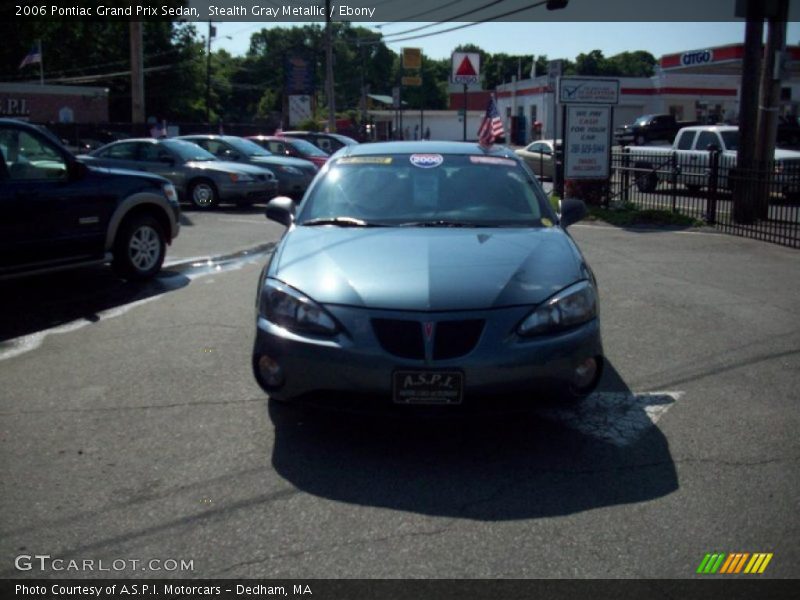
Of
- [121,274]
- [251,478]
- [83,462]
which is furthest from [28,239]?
[251,478]

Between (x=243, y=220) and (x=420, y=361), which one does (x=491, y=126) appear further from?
(x=420, y=361)

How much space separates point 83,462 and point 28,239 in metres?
4.49

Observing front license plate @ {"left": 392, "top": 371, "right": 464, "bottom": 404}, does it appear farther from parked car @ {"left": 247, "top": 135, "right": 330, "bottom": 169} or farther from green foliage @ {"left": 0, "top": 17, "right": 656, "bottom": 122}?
green foliage @ {"left": 0, "top": 17, "right": 656, "bottom": 122}

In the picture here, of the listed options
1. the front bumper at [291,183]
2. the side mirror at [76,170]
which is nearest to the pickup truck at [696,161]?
the front bumper at [291,183]

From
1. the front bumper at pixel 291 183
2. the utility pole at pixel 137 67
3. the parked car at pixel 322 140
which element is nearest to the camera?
the front bumper at pixel 291 183

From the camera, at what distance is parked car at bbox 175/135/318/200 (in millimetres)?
19834

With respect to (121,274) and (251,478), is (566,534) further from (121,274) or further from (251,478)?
(121,274)

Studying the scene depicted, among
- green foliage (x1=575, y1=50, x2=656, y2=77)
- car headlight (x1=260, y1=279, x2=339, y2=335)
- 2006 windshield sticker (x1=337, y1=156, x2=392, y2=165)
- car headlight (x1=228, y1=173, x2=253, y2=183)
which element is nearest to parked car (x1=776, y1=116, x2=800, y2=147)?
car headlight (x1=228, y1=173, x2=253, y2=183)

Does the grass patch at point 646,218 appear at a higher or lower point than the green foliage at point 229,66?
lower

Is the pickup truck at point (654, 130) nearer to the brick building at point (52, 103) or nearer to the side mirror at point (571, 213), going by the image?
the side mirror at point (571, 213)

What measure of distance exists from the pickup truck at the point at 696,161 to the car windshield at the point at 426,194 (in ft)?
28.8

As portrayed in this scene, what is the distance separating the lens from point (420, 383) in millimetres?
4324

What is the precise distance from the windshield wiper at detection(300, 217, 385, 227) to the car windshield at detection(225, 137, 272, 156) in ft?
49.8

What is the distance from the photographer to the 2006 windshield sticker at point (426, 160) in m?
6.21
